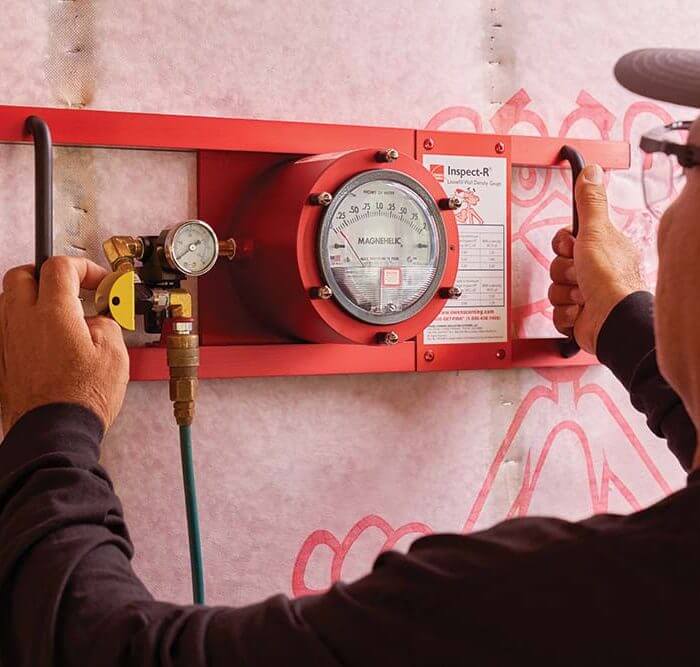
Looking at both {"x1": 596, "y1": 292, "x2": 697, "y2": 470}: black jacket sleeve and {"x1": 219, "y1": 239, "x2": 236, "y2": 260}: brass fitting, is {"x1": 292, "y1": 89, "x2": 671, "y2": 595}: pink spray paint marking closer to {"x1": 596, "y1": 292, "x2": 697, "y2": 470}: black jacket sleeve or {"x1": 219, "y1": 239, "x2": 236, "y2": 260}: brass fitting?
{"x1": 596, "y1": 292, "x2": 697, "y2": 470}: black jacket sleeve

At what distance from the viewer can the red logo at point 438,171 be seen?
124 cm

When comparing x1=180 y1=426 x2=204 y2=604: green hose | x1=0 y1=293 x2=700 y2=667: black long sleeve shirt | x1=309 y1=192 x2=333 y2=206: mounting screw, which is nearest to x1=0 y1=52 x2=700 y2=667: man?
x1=0 y1=293 x2=700 y2=667: black long sleeve shirt

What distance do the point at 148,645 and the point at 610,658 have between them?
34cm

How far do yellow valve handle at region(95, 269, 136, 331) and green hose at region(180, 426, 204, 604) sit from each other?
14 cm

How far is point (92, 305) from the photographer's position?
1.10m

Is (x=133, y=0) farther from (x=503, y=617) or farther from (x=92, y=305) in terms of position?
(x=503, y=617)

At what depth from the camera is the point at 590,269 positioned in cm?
123

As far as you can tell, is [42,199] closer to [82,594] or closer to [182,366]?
[182,366]

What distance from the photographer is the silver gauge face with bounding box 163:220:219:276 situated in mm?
1030

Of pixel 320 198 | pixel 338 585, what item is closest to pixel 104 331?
pixel 320 198

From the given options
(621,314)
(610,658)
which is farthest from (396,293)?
(610,658)

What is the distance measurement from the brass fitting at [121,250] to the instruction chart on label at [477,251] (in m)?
0.38

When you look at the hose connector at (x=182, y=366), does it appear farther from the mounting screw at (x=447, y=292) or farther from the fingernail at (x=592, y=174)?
the fingernail at (x=592, y=174)

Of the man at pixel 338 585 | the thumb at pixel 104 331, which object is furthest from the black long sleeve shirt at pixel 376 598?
the thumb at pixel 104 331
